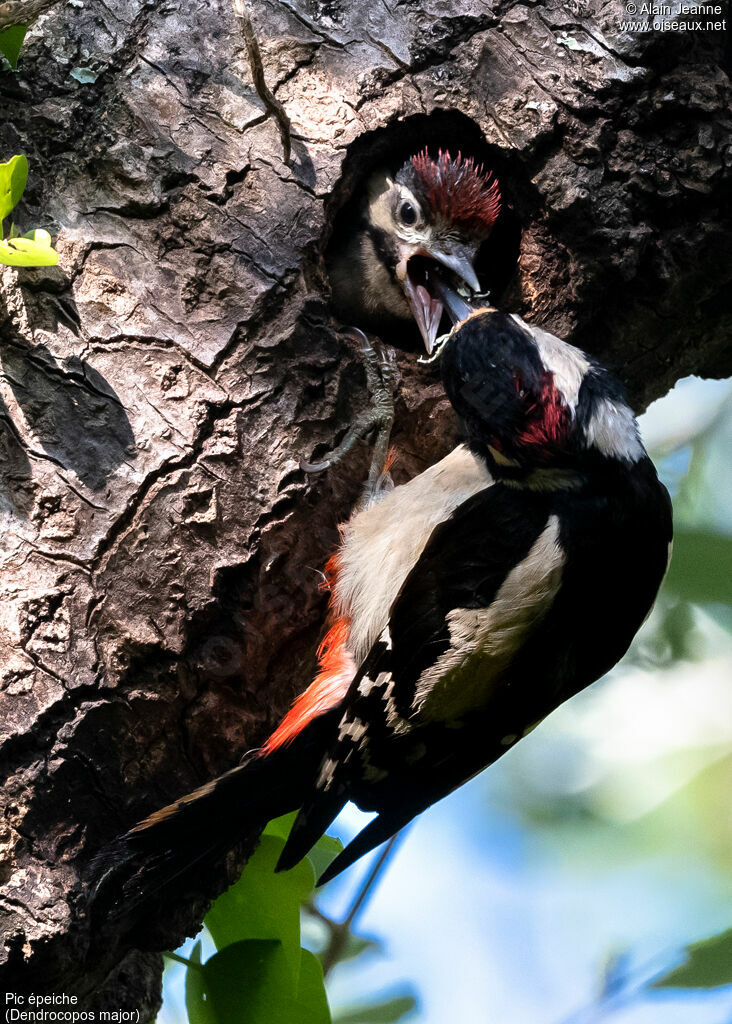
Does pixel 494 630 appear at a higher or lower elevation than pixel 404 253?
lower

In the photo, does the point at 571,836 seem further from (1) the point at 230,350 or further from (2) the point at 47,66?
(2) the point at 47,66

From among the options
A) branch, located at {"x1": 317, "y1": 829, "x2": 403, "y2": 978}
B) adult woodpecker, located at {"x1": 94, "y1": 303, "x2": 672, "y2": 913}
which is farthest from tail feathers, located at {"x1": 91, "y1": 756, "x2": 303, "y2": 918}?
branch, located at {"x1": 317, "y1": 829, "x2": 403, "y2": 978}

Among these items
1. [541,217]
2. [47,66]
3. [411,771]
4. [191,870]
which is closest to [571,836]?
[411,771]

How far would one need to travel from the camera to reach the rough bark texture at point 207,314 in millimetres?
1496

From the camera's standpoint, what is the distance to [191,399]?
62.2 inches

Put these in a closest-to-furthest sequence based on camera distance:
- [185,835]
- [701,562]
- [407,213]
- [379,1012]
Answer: [185,835] < [407,213] < [379,1012] < [701,562]

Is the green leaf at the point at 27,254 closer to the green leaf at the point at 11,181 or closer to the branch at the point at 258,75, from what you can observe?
the green leaf at the point at 11,181

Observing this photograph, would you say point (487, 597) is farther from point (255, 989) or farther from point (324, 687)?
point (255, 989)

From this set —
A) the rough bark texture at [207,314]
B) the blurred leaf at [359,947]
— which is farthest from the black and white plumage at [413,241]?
the blurred leaf at [359,947]

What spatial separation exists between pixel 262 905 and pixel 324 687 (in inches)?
18.4

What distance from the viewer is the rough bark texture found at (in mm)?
1496

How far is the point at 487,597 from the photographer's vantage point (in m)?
1.71

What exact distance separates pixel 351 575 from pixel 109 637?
0.48 metres

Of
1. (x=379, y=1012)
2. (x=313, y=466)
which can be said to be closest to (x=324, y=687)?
(x=313, y=466)
